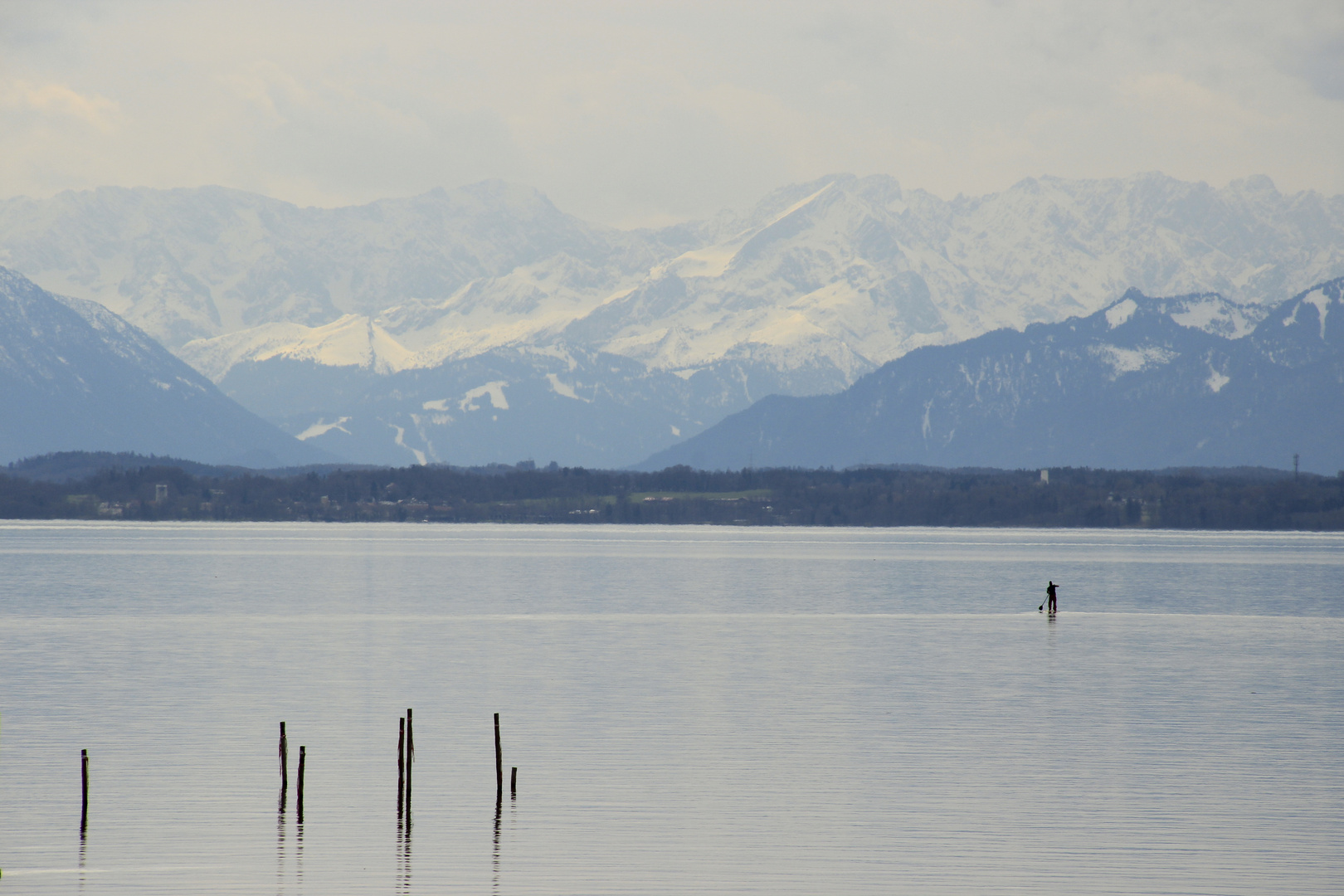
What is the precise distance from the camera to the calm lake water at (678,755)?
40.2 m

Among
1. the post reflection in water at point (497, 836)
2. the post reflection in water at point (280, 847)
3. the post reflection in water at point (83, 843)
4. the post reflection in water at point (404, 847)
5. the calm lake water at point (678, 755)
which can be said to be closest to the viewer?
the post reflection in water at point (280, 847)

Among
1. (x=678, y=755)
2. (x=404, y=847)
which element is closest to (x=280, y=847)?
(x=404, y=847)

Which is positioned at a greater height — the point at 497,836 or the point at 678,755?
the point at 678,755

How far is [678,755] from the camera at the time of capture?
182 feet

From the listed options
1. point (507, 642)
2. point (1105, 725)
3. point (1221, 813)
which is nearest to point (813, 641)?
point (507, 642)

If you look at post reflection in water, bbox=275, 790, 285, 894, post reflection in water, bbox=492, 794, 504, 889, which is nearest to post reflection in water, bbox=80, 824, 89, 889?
post reflection in water, bbox=275, 790, 285, 894

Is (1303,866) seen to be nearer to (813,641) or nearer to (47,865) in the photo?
(47,865)

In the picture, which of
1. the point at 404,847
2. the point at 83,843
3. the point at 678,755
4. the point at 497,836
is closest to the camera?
the point at 83,843

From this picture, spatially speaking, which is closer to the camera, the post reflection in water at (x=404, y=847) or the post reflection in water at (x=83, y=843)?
the post reflection in water at (x=404, y=847)

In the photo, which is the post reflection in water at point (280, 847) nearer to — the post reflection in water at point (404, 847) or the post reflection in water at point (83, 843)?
the post reflection in water at point (404, 847)

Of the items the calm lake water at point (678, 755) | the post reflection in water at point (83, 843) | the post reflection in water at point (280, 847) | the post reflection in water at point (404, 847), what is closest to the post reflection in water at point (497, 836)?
the calm lake water at point (678, 755)

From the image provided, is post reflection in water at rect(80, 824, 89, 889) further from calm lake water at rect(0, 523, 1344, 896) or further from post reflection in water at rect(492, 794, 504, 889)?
post reflection in water at rect(492, 794, 504, 889)

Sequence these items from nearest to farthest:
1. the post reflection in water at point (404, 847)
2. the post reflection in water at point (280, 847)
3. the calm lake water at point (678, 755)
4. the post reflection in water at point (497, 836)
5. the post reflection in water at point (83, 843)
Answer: the post reflection in water at point (280, 847)
the post reflection in water at point (404, 847)
the post reflection in water at point (497, 836)
the post reflection in water at point (83, 843)
the calm lake water at point (678, 755)

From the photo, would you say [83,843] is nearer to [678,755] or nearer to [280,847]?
[280,847]
